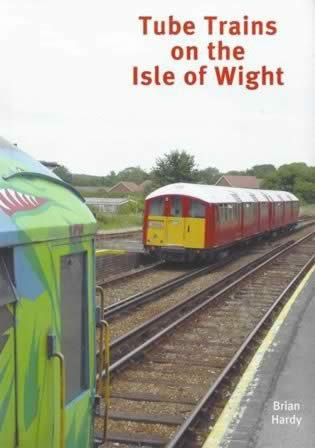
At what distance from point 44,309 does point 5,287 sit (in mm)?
383

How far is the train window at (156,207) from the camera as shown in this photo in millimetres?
21562

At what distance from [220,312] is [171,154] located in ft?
129

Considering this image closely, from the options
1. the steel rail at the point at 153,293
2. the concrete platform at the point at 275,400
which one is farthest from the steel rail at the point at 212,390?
the steel rail at the point at 153,293

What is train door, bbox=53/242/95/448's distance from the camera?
3299mm

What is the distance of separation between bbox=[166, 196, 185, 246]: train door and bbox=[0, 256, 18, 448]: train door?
18.3m

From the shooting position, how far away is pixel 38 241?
9.73 feet

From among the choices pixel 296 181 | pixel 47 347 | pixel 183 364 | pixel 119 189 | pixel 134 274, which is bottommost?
pixel 183 364

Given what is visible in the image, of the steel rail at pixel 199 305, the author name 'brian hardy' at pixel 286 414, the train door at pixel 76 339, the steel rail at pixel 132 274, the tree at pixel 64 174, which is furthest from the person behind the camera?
the steel rail at pixel 132 274

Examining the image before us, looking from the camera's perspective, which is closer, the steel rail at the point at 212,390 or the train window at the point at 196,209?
the steel rail at the point at 212,390

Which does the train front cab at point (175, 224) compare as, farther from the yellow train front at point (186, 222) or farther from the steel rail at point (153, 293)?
the steel rail at point (153, 293)

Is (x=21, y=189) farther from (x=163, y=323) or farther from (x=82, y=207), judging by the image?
(x=163, y=323)

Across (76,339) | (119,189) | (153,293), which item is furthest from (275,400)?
(119,189)

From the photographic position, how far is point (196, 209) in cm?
2094

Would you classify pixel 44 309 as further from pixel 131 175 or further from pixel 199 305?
pixel 131 175
